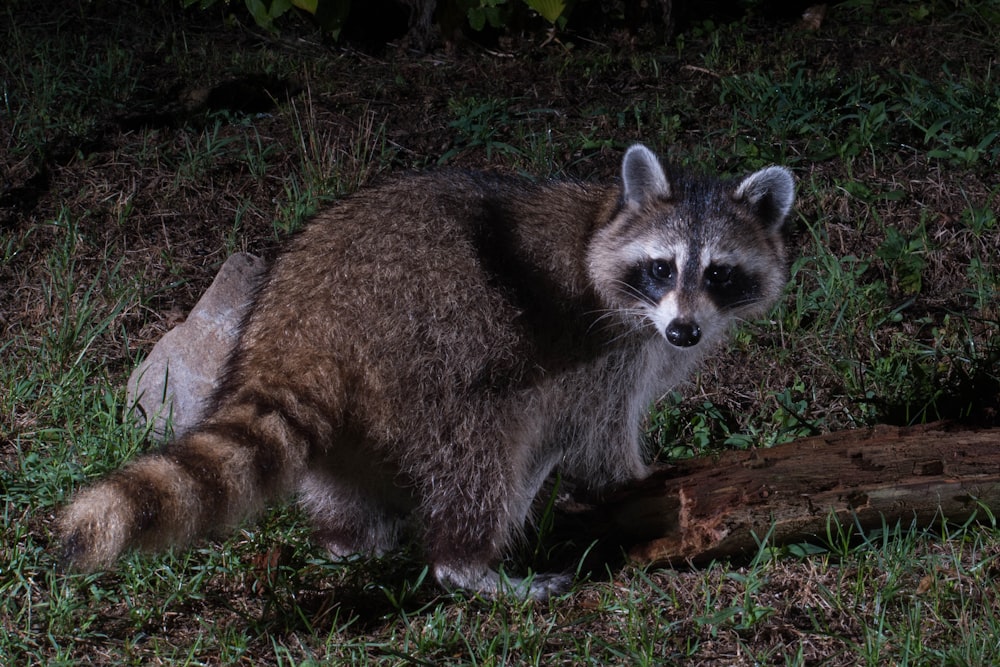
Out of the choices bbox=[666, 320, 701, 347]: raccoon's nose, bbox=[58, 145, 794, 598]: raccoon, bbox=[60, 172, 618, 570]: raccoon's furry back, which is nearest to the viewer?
bbox=[60, 172, 618, 570]: raccoon's furry back

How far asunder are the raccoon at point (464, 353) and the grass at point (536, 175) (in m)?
0.29

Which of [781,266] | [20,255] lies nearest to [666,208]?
[781,266]

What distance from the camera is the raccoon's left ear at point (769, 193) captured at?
11.9 feet

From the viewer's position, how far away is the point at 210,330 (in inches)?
161

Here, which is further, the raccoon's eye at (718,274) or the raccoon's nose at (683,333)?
the raccoon's eye at (718,274)

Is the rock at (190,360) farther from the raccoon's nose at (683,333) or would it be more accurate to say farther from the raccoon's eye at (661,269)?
the raccoon's nose at (683,333)

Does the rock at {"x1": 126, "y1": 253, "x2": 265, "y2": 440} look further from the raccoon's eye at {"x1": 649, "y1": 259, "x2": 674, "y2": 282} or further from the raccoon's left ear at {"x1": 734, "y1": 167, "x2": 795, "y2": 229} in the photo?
the raccoon's left ear at {"x1": 734, "y1": 167, "x2": 795, "y2": 229}

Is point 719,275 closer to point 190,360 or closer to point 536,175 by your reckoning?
point 536,175

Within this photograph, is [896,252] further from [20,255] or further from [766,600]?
Answer: [20,255]

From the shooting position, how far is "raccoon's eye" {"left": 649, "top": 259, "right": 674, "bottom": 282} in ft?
11.7

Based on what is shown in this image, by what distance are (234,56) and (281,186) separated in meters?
1.53

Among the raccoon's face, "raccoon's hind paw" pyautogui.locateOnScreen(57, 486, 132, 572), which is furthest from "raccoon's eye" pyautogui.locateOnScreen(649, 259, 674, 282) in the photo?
"raccoon's hind paw" pyautogui.locateOnScreen(57, 486, 132, 572)

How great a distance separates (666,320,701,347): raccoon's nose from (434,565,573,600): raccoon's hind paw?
812 mm

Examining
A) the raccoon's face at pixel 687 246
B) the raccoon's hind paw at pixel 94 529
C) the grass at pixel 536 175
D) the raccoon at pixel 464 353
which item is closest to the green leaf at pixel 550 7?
the grass at pixel 536 175
